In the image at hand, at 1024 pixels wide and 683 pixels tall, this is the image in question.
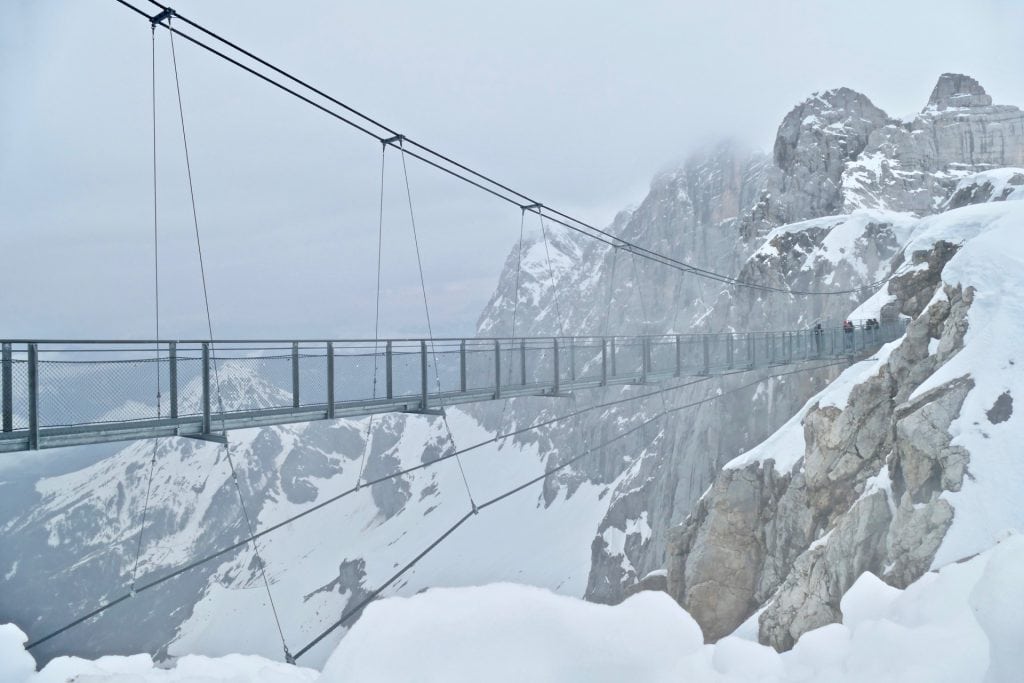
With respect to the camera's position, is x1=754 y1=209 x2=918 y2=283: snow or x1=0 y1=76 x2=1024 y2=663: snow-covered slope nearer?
x1=754 y1=209 x2=918 y2=283: snow

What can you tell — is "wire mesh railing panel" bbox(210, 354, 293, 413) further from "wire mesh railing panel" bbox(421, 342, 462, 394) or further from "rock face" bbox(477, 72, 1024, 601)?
"rock face" bbox(477, 72, 1024, 601)

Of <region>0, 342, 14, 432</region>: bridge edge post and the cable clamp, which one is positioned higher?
the cable clamp

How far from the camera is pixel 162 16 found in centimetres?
889

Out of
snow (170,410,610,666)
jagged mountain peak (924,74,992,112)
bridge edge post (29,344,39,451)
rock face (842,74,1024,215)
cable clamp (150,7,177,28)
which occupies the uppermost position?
jagged mountain peak (924,74,992,112)

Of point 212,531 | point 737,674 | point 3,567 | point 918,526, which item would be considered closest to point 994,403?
point 918,526

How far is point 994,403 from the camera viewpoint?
12781 mm

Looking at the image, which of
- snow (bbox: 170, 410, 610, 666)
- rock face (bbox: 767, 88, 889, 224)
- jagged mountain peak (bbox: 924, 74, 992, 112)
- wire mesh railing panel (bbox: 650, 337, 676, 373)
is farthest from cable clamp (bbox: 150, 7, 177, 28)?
snow (bbox: 170, 410, 610, 666)

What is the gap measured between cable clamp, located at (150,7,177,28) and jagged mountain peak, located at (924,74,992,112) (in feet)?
255

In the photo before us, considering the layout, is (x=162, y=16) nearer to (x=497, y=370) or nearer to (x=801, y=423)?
(x=497, y=370)

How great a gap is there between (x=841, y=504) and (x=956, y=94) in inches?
2718

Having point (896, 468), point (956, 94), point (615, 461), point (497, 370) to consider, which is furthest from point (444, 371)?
point (615, 461)

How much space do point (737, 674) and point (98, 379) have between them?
7.32m

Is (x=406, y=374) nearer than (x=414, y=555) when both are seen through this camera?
Yes

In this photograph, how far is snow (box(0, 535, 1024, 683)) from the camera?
18.7 feet
